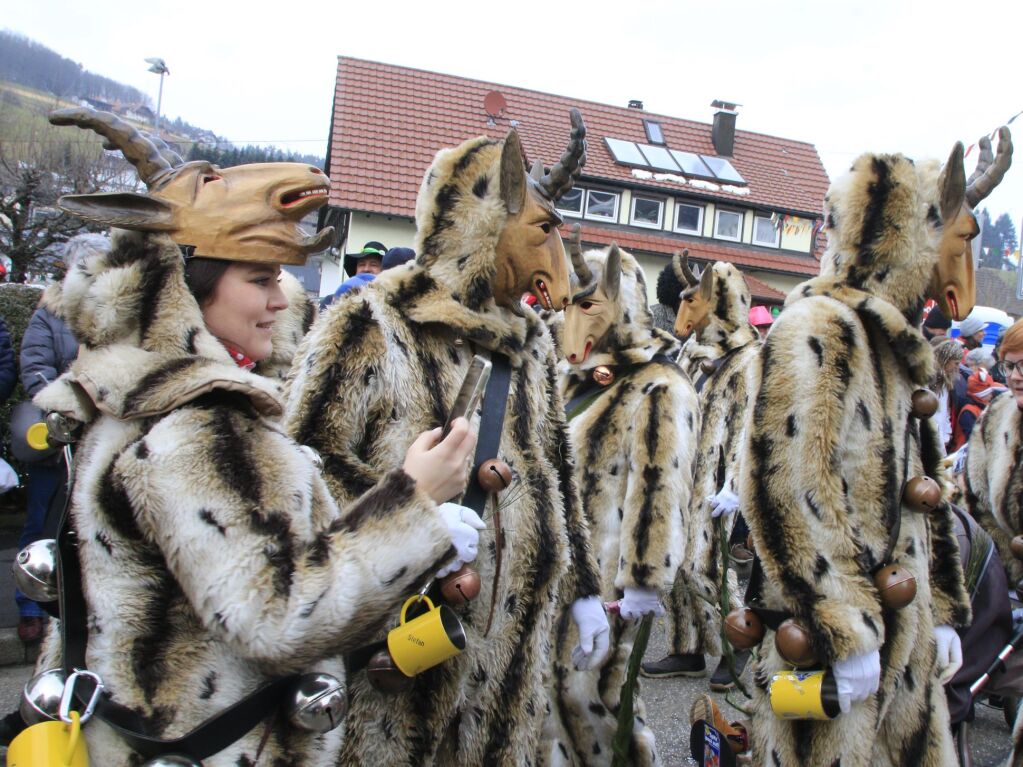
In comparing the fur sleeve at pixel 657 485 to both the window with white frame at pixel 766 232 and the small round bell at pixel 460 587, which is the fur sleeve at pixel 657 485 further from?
the window with white frame at pixel 766 232

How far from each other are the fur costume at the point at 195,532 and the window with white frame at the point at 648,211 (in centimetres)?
2256

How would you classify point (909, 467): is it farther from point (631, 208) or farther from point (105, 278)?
point (631, 208)

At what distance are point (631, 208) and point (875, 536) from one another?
21.4 m

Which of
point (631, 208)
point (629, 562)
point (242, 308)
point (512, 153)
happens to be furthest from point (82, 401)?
point (631, 208)

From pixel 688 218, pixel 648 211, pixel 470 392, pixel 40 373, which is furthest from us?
pixel 688 218

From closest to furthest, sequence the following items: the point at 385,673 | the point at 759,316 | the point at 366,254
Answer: the point at 385,673 → the point at 366,254 → the point at 759,316

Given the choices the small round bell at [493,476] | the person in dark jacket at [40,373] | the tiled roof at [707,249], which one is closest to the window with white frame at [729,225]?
the tiled roof at [707,249]

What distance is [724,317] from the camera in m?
7.10

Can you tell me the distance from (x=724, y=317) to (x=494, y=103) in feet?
58.7

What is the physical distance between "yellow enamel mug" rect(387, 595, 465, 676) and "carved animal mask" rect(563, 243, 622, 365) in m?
2.64

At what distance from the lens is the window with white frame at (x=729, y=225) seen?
24.6m

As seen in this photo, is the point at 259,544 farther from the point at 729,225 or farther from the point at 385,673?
the point at 729,225

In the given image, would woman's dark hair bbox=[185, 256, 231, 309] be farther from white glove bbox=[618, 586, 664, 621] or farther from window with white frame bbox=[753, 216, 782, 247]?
window with white frame bbox=[753, 216, 782, 247]

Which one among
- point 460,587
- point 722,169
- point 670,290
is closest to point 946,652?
point 460,587
